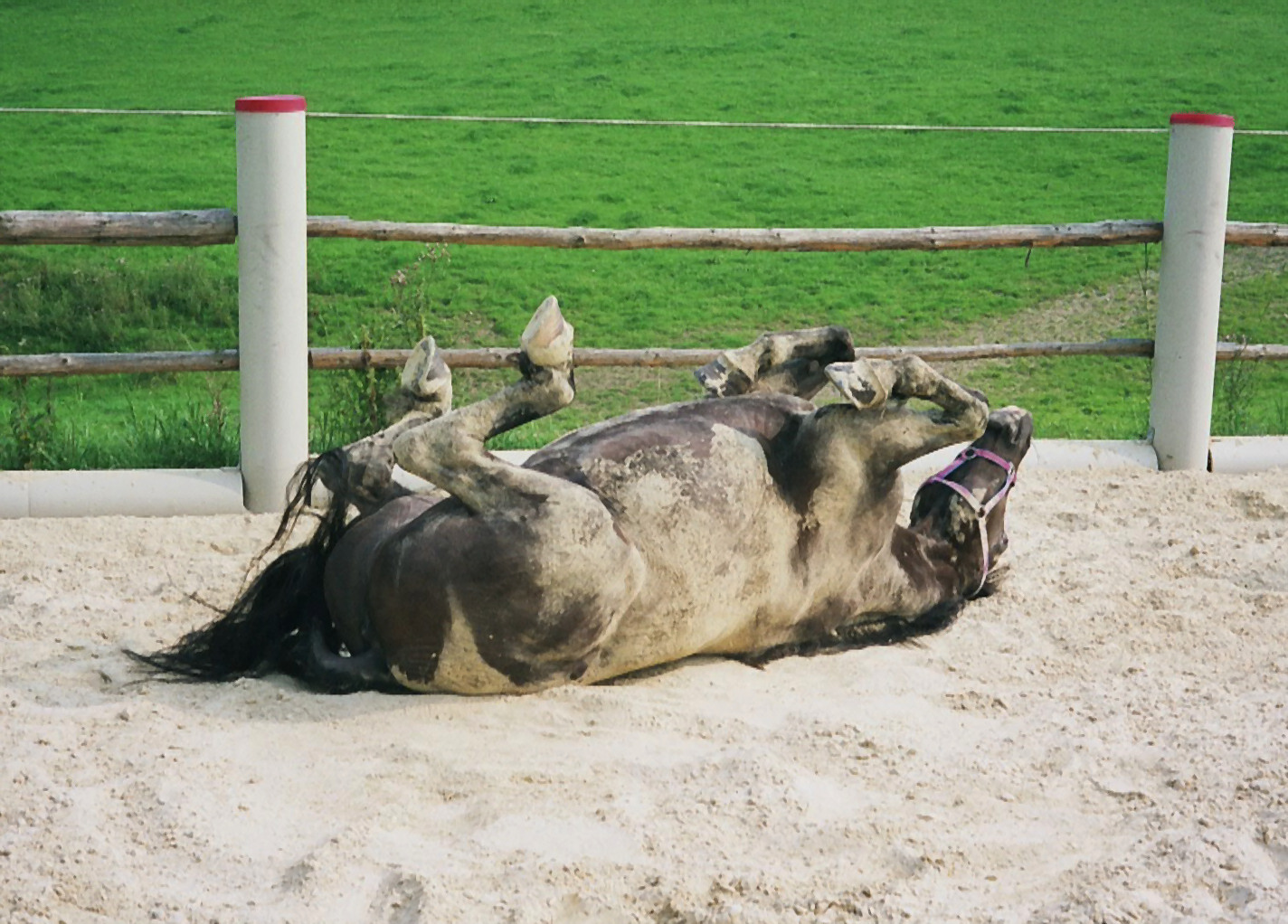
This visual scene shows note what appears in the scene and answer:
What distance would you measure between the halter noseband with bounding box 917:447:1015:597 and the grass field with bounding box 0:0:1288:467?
10.4 ft

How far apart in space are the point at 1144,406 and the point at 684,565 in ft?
24.3

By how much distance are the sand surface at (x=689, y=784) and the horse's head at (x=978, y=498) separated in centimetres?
15

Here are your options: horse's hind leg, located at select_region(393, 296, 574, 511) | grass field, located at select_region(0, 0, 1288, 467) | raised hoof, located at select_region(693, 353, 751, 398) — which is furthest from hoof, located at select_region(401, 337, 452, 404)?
grass field, located at select_region(0, 0, 1288, 467)

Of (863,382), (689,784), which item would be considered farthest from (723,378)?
(689,784)

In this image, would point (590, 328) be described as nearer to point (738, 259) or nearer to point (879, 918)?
point (738, 259)

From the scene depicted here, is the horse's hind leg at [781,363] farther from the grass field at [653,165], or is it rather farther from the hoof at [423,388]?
the grass field at [653,165]

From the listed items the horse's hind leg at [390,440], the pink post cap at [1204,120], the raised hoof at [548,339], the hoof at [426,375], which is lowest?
the horse's hind leg at [390,440]

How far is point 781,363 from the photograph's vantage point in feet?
12.5

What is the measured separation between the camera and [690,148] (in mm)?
15164

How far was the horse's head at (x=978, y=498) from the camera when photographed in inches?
157

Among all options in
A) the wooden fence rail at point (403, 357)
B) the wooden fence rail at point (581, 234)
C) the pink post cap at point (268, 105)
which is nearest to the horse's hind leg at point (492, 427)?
the wooden fence rail at point (403, 357)

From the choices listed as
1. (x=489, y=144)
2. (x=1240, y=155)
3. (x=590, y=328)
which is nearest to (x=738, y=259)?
(x=590, y=328)

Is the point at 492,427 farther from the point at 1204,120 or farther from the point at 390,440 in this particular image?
the point at 1204,120

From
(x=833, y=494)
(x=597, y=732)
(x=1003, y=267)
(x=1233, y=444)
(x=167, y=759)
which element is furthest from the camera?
(x=1003, y=267)
